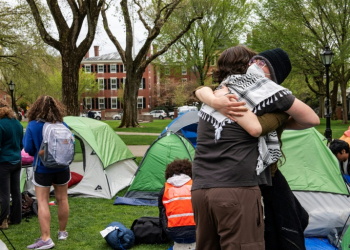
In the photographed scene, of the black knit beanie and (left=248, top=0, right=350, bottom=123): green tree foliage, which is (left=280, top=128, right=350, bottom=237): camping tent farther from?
(left=248, top=0, right=350, bottom=123): green tree foliage

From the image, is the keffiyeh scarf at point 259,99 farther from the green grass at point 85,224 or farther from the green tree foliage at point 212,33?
the green tree foliage at point 212,33

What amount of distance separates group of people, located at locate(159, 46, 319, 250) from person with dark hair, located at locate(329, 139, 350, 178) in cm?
377

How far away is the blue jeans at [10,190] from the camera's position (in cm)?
545

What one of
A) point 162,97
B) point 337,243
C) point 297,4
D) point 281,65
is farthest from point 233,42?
point 281,65

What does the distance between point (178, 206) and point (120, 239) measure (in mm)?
884

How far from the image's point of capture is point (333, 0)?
82.3 feet

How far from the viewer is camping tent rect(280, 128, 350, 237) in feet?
16.5

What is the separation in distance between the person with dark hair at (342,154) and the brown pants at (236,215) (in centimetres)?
404

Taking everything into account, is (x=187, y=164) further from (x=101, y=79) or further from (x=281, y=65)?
(x=101, y=79)

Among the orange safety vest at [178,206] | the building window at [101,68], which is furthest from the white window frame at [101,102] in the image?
the orange safety vest at [178,206]

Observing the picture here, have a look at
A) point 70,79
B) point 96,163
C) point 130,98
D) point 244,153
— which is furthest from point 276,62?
point 130,98

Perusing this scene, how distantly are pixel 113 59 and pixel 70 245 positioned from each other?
193ft

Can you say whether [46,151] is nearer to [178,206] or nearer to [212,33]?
[178,206]

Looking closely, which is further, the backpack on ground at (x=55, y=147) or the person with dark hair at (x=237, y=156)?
the backpack on ground at (x=55, y=147)
